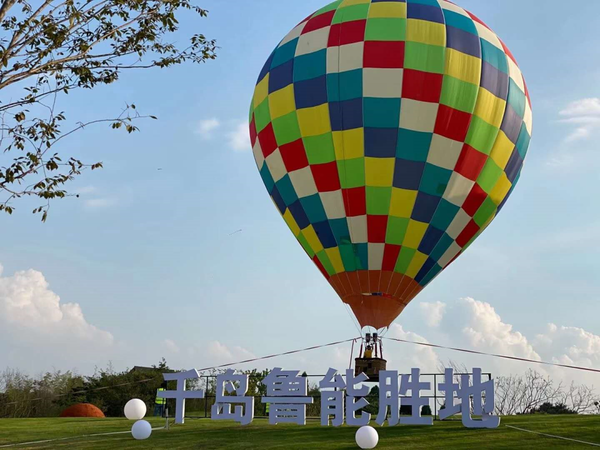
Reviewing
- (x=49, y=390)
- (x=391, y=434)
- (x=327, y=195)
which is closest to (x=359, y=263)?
(x=327, y=195)

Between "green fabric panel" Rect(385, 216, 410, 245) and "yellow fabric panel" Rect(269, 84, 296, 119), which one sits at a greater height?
"yellow fabric panel" Rect(269, 84, 296, 119)

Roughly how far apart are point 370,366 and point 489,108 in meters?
8.29

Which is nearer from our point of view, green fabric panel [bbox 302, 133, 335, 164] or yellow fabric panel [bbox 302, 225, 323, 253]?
green fabric panel [bbox 302, 133, 335, 164]

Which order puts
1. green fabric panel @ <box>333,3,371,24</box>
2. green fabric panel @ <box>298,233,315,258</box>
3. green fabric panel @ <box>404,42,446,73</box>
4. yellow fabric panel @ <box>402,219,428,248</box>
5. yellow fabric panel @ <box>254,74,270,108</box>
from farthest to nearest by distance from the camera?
1. yellow fabric panel @ <box>254,74,270,108</box>
2. green fabric panel @ <box>298,233,315,258</box>
3. green fabric panel @ <box>333,3,371,24</box>
4. yellow fabric panel @ <box>402,219,428,248</box>
5. green fabric panel @ <box>404,42,446,73</box>

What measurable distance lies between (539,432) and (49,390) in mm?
37553

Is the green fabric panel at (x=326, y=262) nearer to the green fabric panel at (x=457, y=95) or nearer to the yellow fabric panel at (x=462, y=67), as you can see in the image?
the green fabric panel at (x=457, y=95)

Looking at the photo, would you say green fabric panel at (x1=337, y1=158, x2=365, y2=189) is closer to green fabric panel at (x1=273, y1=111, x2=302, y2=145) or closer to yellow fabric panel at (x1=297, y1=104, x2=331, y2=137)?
yellow fabric panel at (x1=297, y1=104, x2=331, y2=137)

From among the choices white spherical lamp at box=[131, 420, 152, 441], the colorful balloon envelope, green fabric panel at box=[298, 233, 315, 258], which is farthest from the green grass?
green fabric panel at box=[298, 233, 315, 258]

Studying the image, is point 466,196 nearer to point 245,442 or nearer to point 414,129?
point 414,129

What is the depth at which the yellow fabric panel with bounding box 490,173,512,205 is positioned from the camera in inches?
859

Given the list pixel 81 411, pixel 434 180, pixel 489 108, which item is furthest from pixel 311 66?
pixel 81 411

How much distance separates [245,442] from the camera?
17.9 m

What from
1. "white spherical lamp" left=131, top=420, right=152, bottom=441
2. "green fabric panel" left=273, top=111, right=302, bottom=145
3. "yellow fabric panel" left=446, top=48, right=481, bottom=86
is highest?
"yellow fabric panel" left=446, top=48, right=481, bottom=86

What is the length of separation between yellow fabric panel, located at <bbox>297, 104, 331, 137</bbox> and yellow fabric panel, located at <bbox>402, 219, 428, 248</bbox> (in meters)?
3.69
